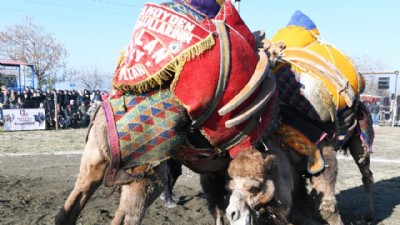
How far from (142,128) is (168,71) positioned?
0.37 metres

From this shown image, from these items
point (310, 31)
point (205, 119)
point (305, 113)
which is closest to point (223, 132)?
point (205, 119)

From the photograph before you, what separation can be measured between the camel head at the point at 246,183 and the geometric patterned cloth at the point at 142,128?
49 cm

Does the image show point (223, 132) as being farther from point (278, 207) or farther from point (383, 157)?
point (383, 157)

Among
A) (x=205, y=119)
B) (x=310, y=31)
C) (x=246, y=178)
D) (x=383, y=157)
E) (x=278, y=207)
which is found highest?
(x=310, y=31)

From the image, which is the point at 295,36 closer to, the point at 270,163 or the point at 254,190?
the point at 270,163

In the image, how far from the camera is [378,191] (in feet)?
21.1

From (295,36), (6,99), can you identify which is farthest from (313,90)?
(6,99)

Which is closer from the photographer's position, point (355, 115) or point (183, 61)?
point (183, 61)

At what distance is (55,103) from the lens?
16141 mm

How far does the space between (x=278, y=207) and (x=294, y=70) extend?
1268mm

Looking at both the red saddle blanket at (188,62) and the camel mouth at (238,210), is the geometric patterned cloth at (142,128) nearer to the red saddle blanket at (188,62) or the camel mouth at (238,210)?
the red saddle blanket at (188,62)

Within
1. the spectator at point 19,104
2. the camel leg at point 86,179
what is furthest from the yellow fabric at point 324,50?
the spectator at point 19,104

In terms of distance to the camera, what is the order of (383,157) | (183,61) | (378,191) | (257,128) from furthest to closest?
(383,157) < (378,191) < (257,128) < (183,61)

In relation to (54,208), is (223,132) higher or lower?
higher
